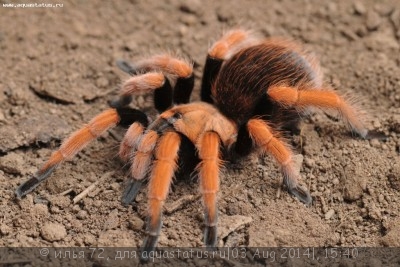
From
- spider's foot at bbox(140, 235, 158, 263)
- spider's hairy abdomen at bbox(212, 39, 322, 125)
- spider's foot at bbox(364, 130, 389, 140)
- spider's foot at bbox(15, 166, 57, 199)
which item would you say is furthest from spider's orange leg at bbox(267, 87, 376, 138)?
spider's foot at bbox(15, 166, 57, 199)

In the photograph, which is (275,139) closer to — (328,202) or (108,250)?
(328,202)

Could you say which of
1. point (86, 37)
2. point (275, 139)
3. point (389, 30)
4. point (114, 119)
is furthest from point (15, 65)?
point (389, 30)

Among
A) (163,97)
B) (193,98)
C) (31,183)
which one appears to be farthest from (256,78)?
(31,183)

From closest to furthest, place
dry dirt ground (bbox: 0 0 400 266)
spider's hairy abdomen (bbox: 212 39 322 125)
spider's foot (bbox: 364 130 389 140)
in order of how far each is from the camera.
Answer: dry dirt ground (bbox: 0 0 400 266), spider's hairy abdomen (bbox: 212 39 322 125), spider's foot (bbox: 364 130 389 140)

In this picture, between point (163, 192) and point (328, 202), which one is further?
point (328, 202)

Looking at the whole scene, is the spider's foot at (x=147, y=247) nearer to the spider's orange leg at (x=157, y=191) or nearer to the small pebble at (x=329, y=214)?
the spider's orange leg at (x=157, y=191)

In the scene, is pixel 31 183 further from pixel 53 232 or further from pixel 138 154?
pixel 138 154

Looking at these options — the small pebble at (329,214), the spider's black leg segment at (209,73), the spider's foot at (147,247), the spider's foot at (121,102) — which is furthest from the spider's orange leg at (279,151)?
the spider's foot at (121,102)

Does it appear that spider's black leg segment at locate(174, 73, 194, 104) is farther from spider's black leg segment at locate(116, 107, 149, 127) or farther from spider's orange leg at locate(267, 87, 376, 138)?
spider's orange leg at locate(267, 87, 376, 138)

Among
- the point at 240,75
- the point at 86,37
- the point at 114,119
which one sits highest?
the point at 86,37
